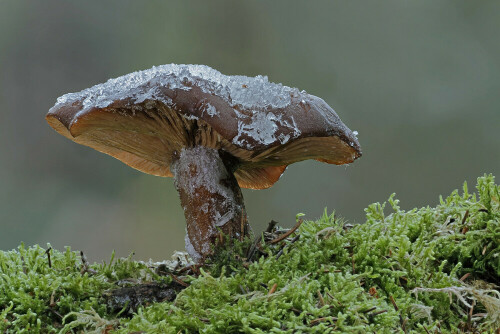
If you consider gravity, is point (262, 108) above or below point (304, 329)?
above

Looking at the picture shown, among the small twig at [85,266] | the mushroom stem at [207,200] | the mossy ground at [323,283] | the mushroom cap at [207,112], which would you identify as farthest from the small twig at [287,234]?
the small twig at [85,266]

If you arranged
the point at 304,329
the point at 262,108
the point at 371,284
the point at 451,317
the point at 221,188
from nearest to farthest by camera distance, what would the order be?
the point at 304,329
the point at 451,317
the point at 371,284
the point at 262,108
the point at 221,188

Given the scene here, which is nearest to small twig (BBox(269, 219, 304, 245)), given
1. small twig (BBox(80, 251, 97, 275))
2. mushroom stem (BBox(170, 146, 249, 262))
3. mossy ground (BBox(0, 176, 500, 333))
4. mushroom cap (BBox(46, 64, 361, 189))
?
mossy ground (BBox(0, 176, 500, 333))

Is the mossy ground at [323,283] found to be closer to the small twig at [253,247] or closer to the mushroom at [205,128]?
the small twig at [253,247]

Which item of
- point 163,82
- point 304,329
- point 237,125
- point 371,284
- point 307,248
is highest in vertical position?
point 163,82

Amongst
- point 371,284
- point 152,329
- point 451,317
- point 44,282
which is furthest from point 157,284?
point 451,317

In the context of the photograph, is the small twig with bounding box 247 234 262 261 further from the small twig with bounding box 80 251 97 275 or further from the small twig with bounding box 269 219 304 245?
the small twig with bounding box 80 251 97 275

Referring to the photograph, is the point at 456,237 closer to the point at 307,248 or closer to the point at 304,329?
the point at 307,248

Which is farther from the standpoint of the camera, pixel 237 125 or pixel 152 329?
pixel 237 125

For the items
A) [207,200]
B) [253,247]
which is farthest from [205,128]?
[253,247]
